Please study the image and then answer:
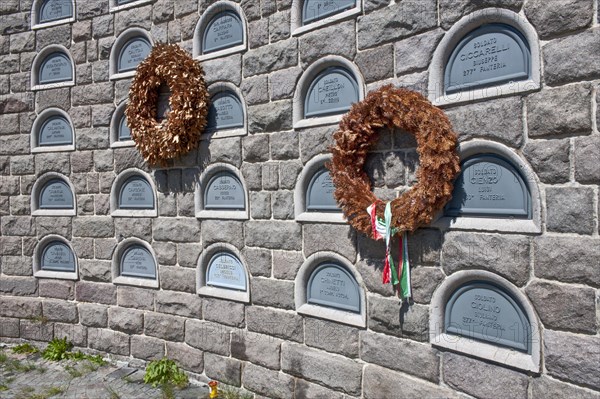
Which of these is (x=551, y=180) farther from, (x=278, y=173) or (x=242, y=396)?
(x=242, y=396)

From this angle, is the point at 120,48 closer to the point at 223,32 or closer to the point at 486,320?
the point at 223,32

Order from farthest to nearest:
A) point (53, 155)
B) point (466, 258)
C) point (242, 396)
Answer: point (53, 155), point (242, 396), point (466, 258)

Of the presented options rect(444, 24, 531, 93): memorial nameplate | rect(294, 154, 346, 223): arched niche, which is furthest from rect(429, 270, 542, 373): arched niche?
rect(444, 24, 531, 93): memorial nameplate

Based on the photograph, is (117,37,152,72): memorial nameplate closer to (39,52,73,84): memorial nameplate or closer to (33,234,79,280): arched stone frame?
(39,52,73,84): memorial nameplate

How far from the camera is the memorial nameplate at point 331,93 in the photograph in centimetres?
412

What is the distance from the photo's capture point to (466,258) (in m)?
3.41

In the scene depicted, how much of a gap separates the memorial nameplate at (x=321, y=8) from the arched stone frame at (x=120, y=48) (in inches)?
85.4

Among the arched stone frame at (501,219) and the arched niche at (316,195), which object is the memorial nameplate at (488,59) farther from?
the arched niche at (316,195)

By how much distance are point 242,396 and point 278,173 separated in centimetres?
230

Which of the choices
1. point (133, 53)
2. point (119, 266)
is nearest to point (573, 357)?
point (119, 266)

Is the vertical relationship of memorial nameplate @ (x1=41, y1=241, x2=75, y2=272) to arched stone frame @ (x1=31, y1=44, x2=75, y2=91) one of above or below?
below

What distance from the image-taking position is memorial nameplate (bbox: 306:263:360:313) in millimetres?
4172

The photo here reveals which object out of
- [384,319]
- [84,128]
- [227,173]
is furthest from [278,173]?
[84,128]

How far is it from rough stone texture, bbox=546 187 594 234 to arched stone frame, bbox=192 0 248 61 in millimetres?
3195
